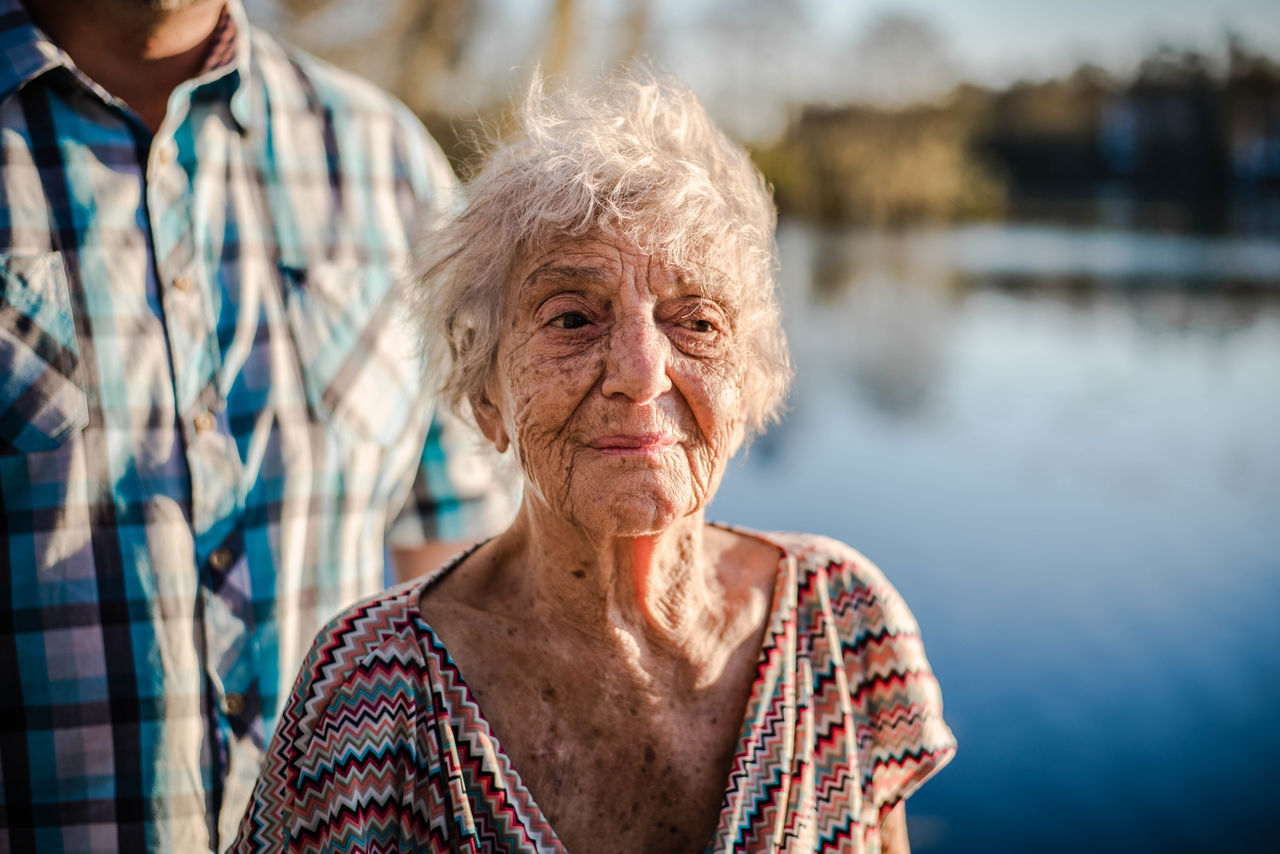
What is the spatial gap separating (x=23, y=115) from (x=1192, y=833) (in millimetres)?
4740

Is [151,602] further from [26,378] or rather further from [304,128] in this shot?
[304,128]

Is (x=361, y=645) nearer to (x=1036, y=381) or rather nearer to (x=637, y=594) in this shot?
(x=637, y=594)

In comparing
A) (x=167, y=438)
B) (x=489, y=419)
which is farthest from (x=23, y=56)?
(x=489, y=419)

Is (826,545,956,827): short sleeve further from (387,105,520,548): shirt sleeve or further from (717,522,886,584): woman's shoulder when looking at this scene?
(387,105,520,548): shirt sleeve

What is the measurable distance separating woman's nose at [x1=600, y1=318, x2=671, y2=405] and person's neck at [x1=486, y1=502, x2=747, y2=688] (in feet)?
0.81

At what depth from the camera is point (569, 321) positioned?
1.36 metres

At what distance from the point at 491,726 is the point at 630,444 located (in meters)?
0.45

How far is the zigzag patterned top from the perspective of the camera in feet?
4.16

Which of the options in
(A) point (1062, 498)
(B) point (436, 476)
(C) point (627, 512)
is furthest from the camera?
(A) point (1062, 498)

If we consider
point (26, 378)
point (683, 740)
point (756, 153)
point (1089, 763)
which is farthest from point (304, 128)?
point (756, 153)

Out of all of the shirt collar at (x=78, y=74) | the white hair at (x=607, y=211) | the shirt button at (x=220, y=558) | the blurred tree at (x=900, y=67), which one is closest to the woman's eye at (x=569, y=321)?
the white hair at (x=607, y=211)

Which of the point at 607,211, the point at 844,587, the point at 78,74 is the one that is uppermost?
the point at 78,74

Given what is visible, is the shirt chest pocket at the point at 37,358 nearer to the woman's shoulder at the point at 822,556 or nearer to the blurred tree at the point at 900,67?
the woman's shoulder at the point at 822,556

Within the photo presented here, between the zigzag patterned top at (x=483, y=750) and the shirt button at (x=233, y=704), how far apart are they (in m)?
0.48
